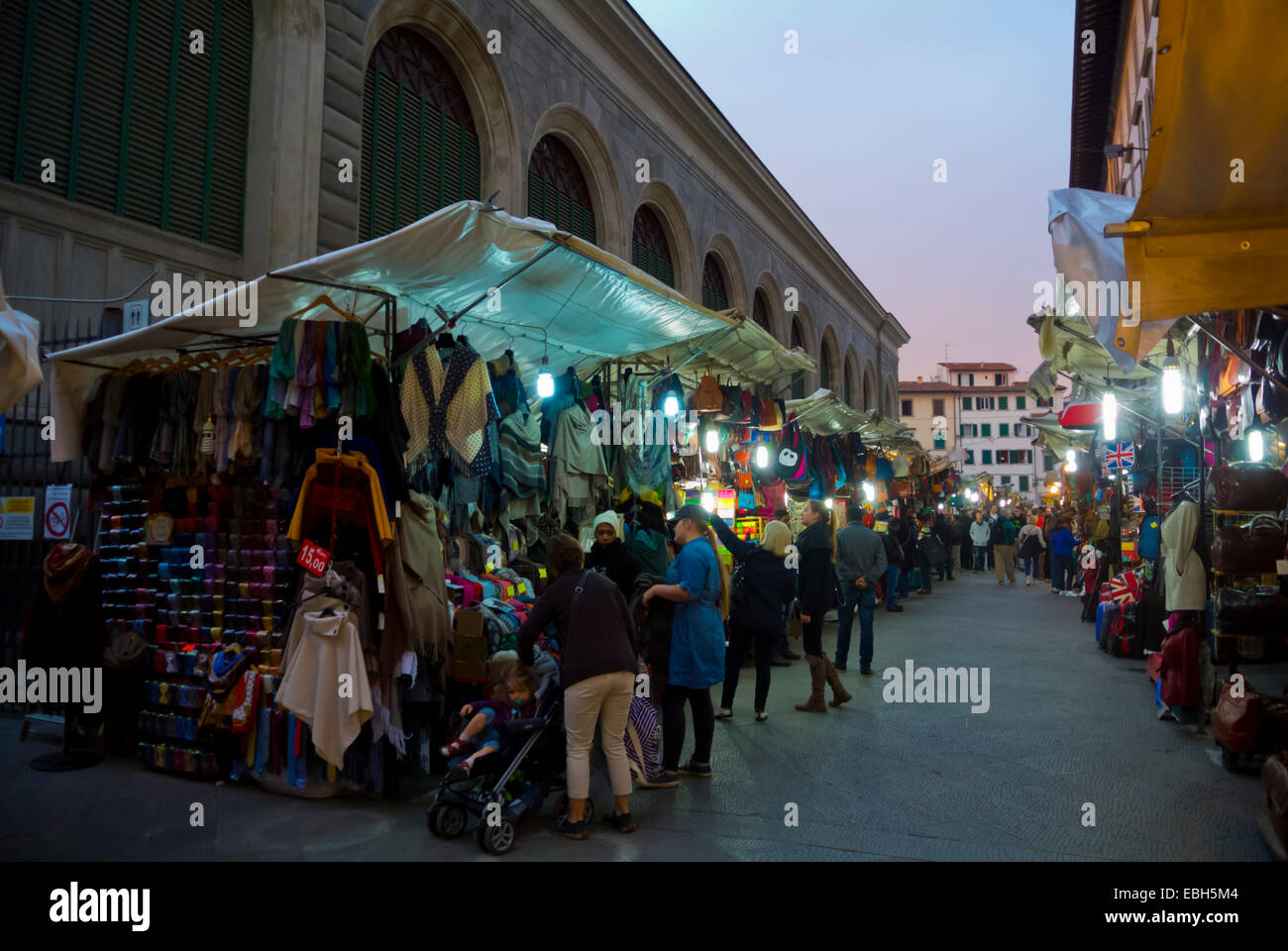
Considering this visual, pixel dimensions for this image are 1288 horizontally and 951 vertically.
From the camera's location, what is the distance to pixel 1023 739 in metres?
7.14

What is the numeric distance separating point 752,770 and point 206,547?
4.41 metres

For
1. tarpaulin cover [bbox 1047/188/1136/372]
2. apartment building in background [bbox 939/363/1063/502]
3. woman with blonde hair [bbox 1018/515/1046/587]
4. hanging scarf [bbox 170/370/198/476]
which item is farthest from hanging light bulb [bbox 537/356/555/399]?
apartment building in background [bbox 939/363/1063/502]

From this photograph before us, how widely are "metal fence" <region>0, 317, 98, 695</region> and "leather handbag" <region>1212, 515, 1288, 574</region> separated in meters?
9.56

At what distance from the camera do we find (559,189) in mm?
15273

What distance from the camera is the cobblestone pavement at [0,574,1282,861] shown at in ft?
15.7

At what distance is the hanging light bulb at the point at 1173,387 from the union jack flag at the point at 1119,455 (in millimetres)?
4404

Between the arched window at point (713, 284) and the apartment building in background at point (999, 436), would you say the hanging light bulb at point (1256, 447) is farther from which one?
the apartment building in background at point (999, 436)

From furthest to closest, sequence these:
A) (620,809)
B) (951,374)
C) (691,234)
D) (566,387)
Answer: (951,374)
(691,234)
(566,387)
(620,809)

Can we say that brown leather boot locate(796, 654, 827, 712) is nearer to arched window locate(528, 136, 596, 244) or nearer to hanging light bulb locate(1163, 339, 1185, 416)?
hanging light bulb locate(1163, 339, 1185, 416)

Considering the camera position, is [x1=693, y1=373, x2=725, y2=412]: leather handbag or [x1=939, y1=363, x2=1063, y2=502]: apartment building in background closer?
[x1=693, y1=373, x2=725, y2=412]: leather handbag

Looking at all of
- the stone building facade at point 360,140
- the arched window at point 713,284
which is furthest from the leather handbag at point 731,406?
the arched window at point 713,284

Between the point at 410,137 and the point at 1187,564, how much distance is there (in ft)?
34.6
